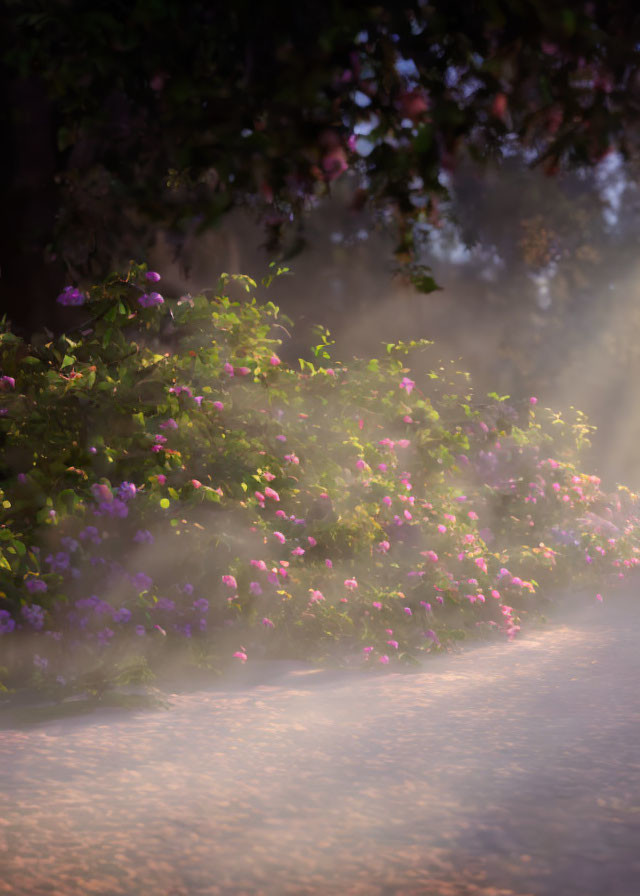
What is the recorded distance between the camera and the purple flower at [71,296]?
29.4ft

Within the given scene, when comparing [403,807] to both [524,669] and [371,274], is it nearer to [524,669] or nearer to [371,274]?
[524,669]

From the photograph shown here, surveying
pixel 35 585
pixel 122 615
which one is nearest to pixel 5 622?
pixel 35 585

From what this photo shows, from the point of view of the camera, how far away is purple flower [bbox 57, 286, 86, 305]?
353 inches

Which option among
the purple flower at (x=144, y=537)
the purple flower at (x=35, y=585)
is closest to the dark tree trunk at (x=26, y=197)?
the purple flower at (x=144, y=537)

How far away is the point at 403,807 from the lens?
18.6 ft

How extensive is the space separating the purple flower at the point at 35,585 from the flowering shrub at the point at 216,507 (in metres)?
0.01

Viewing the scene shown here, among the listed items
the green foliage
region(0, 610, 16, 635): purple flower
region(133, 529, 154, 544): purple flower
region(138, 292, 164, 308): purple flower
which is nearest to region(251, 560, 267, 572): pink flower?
region(133, 529, 154, 544): purple flower

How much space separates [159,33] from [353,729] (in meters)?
4.84

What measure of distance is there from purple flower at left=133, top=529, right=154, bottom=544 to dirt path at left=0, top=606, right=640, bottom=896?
4.51ft

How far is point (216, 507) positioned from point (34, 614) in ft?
6.36

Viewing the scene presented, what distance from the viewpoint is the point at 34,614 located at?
830cm

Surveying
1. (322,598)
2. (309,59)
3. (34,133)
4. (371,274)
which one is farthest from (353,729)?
(371,274)

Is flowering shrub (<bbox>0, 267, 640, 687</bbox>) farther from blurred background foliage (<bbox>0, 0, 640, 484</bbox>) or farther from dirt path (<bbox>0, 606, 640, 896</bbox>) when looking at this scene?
blurred background foliage (<bbox>0, 0, 640, 484</bbox>)

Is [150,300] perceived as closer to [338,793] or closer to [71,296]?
[71,296]
